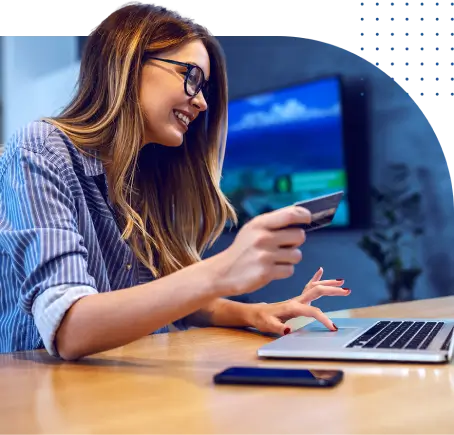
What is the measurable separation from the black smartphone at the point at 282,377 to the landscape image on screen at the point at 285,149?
290 cm

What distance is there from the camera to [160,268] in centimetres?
152

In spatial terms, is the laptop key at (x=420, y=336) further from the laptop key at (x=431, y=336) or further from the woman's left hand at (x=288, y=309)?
the woman's left hand at (x=288, y=309)

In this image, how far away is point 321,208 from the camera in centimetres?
82

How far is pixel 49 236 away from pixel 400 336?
0.60 metres

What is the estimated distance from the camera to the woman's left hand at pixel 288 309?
3.93 feet

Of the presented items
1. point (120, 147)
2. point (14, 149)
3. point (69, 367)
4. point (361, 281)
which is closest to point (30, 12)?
point (120, 147)

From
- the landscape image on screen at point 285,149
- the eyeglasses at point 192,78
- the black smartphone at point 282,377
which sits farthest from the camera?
the landscape image on screen at point 285,149

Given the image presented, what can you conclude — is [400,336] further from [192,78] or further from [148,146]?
[148,146]

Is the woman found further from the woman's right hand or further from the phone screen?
the phone screen

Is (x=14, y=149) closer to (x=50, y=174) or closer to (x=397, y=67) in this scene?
(x=50, y=174)

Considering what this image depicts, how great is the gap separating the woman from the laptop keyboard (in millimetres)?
105

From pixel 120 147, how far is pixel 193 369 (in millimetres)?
607

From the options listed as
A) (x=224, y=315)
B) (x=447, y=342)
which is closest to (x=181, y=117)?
(x=224, y=315)

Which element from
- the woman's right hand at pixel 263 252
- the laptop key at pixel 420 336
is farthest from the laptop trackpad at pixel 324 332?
the woman's right hand at pixel 263 252
